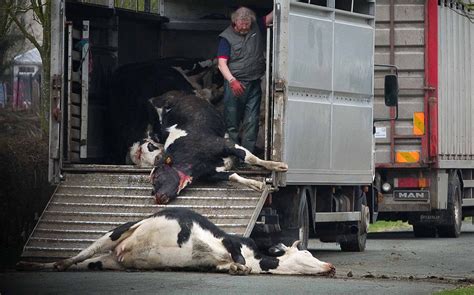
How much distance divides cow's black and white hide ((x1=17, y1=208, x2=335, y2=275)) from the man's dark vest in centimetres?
307

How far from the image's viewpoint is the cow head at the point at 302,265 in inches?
564

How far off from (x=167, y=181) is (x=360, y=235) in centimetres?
492

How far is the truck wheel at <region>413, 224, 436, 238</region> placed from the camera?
24961 millimetres

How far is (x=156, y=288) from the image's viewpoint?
12.7 meters

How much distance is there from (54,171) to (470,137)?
10815mm

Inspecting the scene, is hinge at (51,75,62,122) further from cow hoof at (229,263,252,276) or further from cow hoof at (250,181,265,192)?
cow hoof at (229,263,252,276)

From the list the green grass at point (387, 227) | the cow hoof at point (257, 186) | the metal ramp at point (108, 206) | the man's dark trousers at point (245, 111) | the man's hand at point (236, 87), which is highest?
the man's hand at point (236, 87)

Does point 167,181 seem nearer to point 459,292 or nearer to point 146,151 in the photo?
point 146,151

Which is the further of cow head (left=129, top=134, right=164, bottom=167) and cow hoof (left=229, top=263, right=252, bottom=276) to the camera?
cow head (left=129, top=134, right=164, bottom=167)

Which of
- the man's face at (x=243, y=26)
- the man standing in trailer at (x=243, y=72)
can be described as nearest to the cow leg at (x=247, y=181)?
the man standing in trailer at (x=243, y=72)

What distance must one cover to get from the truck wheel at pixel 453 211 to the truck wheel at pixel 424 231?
0.78ft

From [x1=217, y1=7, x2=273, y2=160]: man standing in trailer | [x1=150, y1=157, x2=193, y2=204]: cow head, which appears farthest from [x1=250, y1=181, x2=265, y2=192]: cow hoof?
[x1=217, y1=7, x2=273, y2=160]: man standing in trailer

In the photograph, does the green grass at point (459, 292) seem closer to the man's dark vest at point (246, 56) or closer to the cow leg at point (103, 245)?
the cow leg at point (103, 245)

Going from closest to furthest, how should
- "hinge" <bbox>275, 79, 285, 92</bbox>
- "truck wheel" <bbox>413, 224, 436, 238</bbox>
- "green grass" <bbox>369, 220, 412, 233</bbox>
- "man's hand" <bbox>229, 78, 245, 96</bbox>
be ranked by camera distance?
"hinge" <bbox>275, 79, 285, 92</bbox> < "man's hand" <bbox>229, 78, 245, 96</bbox> < "truck wheel" <bbox>413, 224, 436, 238</bbox> < "green grass" <bbox>369, 220, 412, 233</bbox>
